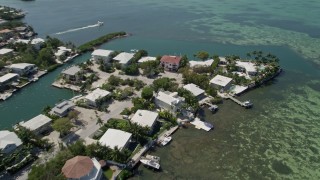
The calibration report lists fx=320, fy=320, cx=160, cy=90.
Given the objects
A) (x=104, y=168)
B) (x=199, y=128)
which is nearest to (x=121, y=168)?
(x=104, y=168)

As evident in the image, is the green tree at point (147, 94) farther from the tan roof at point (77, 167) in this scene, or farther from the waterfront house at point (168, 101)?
the tan roof at point (77, 167)

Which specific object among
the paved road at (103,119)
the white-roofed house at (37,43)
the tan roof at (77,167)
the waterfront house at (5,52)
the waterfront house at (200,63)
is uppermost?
the tan roof at (77,167)

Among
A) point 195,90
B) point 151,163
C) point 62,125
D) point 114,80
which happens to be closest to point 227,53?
point 195,90

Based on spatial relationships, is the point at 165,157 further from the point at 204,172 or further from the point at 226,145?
the point at 226,145

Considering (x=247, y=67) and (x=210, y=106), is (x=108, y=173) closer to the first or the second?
(x=210, y=106)

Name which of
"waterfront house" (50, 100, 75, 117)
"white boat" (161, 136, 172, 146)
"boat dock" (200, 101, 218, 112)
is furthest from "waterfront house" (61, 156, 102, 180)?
"boat dock" (200, 101, 218, 112)

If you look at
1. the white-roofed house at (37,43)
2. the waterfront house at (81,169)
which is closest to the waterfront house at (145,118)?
the waterfront house at (81,169)

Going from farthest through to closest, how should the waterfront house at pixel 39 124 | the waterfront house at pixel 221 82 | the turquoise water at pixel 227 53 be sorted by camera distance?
the waterfront house at pixel 221 82 < the waterfront house at pixel 39 124 < the turquoise water at pixel 227 53
